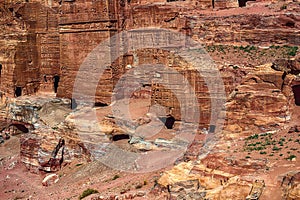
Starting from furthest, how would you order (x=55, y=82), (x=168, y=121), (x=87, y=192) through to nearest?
(x=55, y=82)
(x=168, y=121)
(x=87, y=192)

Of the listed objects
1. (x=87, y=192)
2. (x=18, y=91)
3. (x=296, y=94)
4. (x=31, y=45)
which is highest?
(x=31, y=45)

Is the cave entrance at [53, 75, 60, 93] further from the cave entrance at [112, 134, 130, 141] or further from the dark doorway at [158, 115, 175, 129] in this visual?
the dark doorway at [158, 115, 175, 129]

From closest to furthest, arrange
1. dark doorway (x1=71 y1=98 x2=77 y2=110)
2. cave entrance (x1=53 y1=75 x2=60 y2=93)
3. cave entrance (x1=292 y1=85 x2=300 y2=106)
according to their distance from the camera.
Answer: cave entrance (x1=292 y1=85 x2=300 y2=106), dark doorway (x1=71 y1=98 x2=77 y2=110), cave entrance (x1=53 y1=75 x2=60 y2=93)

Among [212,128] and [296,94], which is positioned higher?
[296,94]

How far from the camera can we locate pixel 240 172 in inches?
497

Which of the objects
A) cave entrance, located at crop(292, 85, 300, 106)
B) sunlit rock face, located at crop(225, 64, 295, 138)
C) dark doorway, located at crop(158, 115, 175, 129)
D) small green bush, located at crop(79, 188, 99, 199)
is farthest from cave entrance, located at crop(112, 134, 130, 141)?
cave entrance, located at crop(292, 85, 300, 106)

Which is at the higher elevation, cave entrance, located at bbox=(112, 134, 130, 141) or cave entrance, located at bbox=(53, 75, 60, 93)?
cave entrance, located at bbox=(53, 75, 60, 93)

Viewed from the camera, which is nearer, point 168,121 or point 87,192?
point 87,192

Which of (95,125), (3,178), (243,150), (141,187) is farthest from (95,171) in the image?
(243,150)

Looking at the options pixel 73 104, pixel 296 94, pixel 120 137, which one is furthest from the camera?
pixel 73 104

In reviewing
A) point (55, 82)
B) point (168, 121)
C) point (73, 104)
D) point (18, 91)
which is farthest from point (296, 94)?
point (18, 91)

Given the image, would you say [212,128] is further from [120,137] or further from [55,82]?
[55,82]

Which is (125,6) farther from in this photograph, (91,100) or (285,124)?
(285,124)

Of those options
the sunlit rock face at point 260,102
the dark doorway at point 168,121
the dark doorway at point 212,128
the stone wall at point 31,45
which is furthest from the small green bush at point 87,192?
the stone wall at point 31,45
